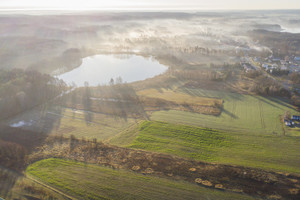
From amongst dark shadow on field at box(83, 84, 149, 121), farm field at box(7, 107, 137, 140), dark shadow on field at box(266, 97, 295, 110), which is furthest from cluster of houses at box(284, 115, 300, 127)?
farm field at box(7, 107, 137, 140)

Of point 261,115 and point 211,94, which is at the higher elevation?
point 211,94

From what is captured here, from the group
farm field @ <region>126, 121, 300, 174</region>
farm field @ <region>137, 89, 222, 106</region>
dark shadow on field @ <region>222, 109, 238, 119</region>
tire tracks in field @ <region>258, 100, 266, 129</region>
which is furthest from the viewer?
farm field @ <region>137, 89, 222, 106</region>

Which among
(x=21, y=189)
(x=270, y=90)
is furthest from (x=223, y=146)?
(x=21, y=189)

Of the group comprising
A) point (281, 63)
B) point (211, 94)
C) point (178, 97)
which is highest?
point (281, 63)

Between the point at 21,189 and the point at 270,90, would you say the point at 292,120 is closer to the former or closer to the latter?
A: the point at 270,90

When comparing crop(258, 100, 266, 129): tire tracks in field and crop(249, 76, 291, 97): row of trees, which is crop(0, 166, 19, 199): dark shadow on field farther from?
crop(249, 76, 291, 97): row of trees
